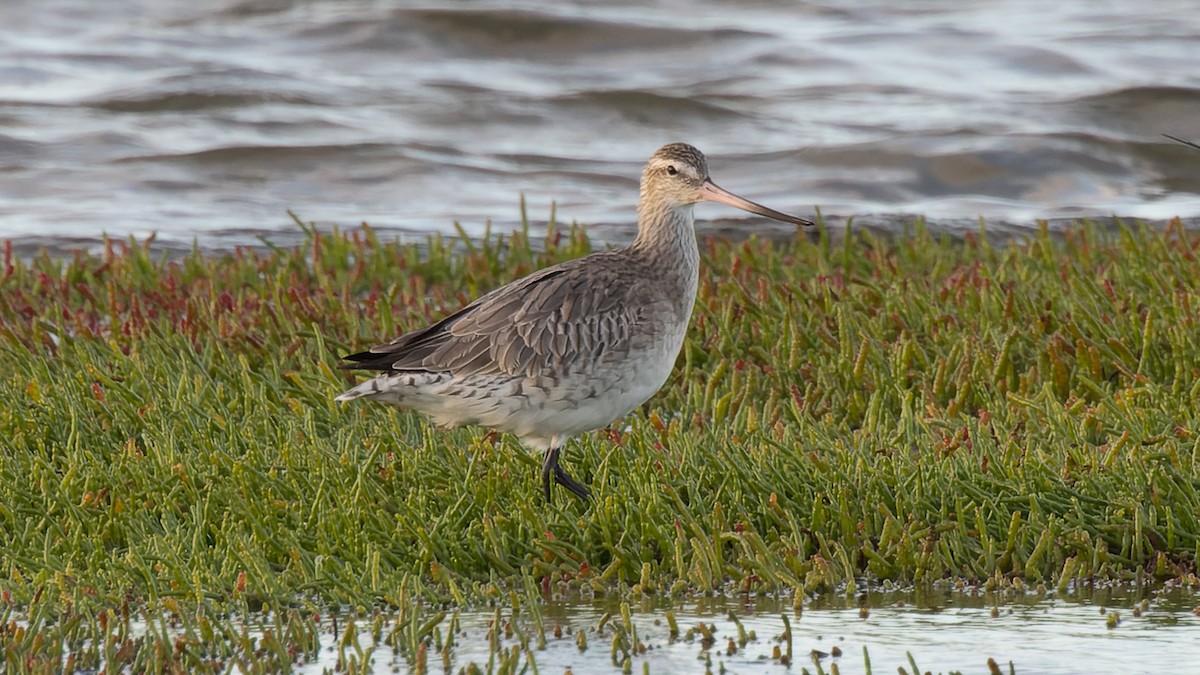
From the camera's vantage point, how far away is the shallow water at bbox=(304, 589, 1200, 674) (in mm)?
4434

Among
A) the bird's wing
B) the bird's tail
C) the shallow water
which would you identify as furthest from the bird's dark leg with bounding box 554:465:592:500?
the bird's tail

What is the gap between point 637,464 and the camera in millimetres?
5879

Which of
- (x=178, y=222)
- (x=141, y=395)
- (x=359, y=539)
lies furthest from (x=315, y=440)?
(x=178, y=222)

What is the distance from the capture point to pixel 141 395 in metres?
6.96

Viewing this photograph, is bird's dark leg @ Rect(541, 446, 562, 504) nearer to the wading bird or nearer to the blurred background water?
the wading bird

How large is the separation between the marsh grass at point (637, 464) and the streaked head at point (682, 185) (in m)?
0.72

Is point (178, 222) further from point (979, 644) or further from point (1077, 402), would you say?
point (979, 644)

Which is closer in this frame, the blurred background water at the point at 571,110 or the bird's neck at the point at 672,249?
the bird's neck at the point at 672,249

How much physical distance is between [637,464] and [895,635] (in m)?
1.43

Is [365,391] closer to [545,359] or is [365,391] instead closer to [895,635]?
[545,359]

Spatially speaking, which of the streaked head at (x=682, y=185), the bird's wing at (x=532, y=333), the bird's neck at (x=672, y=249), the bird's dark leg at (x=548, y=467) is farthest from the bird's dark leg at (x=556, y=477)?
the streaked head at (x=682, y=185)

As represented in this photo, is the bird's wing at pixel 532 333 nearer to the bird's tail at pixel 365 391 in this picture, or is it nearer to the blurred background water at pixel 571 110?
the bird's tail at pixel 365 391

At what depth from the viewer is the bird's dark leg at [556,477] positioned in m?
5.76

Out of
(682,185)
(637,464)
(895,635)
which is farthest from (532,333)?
(895,635)
